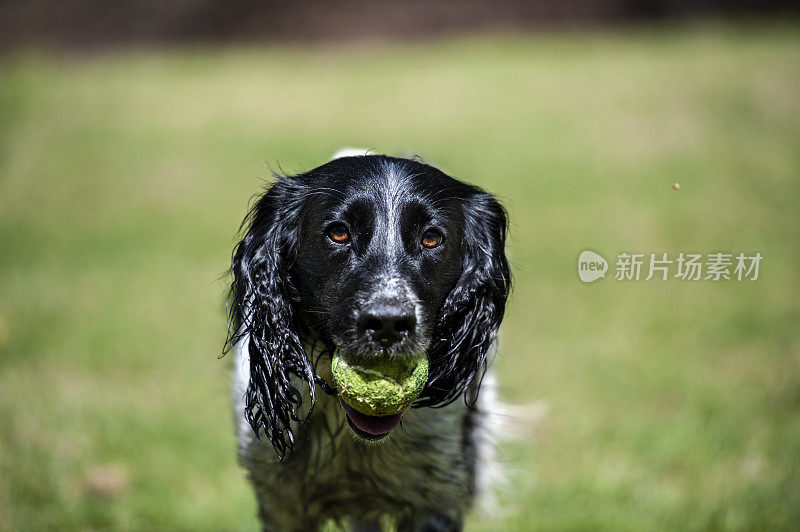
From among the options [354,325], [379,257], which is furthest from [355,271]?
[354,325]

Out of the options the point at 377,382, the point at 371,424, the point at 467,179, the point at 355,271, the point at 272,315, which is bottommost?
the point at 371,424

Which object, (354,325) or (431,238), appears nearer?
(354,325)

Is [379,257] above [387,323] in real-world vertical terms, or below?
above

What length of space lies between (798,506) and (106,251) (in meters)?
6.30

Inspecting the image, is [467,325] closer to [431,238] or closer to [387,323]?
[431,238]

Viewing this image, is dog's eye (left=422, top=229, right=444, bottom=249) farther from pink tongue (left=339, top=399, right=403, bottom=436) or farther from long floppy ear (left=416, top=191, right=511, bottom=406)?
pink tongue (left=339, top=399, right=403, bottom=436)

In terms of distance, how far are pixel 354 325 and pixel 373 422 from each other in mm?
331

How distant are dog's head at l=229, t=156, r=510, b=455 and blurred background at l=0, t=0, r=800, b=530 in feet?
3.94

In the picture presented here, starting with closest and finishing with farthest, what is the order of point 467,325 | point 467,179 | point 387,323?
point 387,323 → point 467,325 → point 467,179

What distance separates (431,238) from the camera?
2676 millimetres

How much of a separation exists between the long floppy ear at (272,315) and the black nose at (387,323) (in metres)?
0.39

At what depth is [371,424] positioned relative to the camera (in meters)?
2.47

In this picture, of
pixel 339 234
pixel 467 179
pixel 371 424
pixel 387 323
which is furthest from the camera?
pixel 467 179

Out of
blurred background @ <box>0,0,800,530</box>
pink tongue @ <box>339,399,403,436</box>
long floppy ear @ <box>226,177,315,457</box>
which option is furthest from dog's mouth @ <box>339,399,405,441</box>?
blurred background @ <box>0,0,800,530</box>
